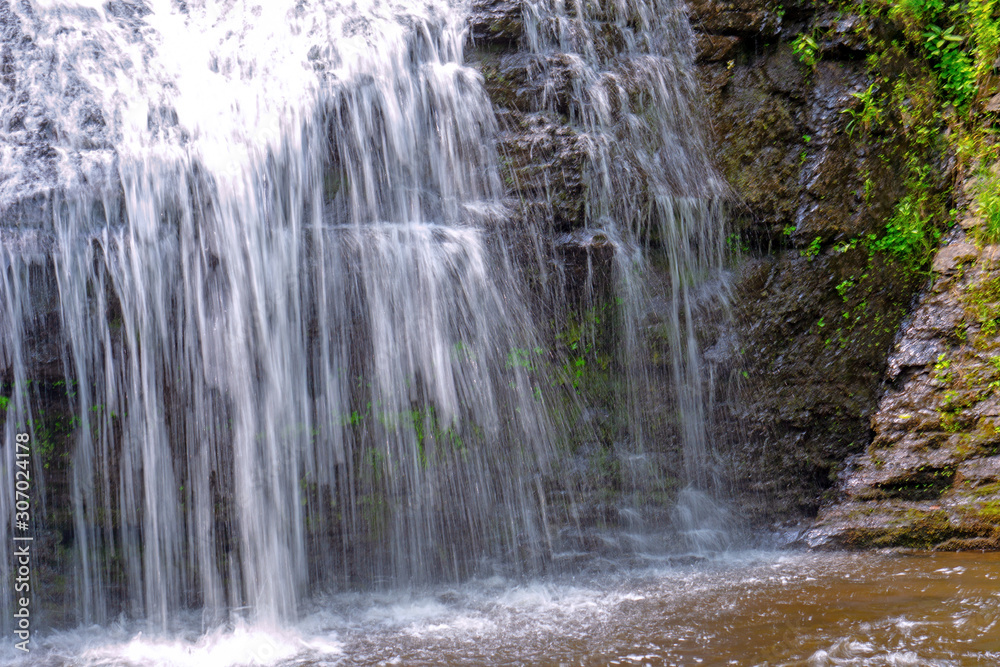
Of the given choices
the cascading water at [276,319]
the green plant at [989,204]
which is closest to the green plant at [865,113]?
the green plant at [989,204]

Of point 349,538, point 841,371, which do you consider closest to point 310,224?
point 349,538

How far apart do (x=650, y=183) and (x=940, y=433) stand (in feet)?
8.29

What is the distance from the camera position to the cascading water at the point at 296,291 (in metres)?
4.10

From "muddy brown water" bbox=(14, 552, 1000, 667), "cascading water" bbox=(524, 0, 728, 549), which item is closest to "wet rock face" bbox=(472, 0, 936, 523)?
"cascading water" bbox=(524, 0, 728, 549)

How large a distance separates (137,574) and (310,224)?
7.71 ft

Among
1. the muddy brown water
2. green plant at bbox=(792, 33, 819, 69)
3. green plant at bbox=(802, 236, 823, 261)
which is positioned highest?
green plant at bbox=(792, 33, 819, 69)

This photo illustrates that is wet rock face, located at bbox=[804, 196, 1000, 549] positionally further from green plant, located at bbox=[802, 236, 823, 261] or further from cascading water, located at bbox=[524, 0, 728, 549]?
cascading water, located at bbox=[524, 0, 728, 549]

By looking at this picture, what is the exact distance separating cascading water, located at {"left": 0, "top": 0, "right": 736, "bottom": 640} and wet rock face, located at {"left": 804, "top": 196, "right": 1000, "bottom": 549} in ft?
3.49

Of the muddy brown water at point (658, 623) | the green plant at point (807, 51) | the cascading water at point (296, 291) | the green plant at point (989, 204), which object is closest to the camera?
the muddy brown water at point (658, 623)

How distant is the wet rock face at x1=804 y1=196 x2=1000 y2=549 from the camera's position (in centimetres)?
420

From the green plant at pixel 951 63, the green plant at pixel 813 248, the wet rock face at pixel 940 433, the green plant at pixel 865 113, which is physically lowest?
the wet rock face at pixel 940 433

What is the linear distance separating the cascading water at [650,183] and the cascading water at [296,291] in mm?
22

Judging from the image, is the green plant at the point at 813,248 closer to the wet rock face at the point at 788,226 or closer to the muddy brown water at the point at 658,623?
the wet rock face at the point at 788,226

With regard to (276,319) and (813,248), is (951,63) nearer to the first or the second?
(813,248)
